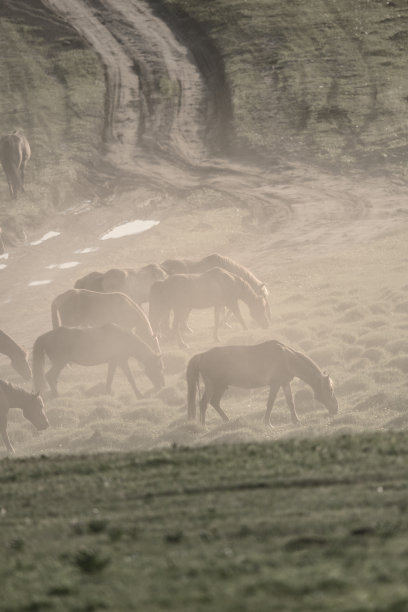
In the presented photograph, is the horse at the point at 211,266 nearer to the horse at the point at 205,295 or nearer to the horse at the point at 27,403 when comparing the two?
the horse at the point at 205,295

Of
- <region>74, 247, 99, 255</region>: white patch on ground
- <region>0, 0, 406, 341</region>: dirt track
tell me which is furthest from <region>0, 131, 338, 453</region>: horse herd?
<region>74, 247, 99, 255</region>: white patch on ground

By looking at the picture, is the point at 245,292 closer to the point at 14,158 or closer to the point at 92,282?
the point at 92,282

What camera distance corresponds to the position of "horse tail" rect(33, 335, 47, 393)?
2359 cm

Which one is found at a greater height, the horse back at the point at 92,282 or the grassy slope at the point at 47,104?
the grassy slope at the point at 47,104

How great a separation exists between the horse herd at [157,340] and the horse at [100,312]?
24 mm

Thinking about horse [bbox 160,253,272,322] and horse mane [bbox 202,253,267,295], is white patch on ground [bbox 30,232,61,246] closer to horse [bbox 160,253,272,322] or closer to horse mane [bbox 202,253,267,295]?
horse [bbox 160,253,272,322]

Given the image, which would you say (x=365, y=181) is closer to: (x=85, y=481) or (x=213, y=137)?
(x=213, y=137)

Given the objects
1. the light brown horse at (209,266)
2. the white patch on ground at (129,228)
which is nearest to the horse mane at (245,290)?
the light brown horse at (209,266)

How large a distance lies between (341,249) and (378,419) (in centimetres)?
1448

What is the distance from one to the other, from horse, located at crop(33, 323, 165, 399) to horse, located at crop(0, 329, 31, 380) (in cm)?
168

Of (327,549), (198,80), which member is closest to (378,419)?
(327,549)

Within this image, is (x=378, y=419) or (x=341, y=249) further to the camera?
(x=341, y=249)

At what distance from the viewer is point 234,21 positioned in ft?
179

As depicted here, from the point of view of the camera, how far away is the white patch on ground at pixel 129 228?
37156 millimetres
